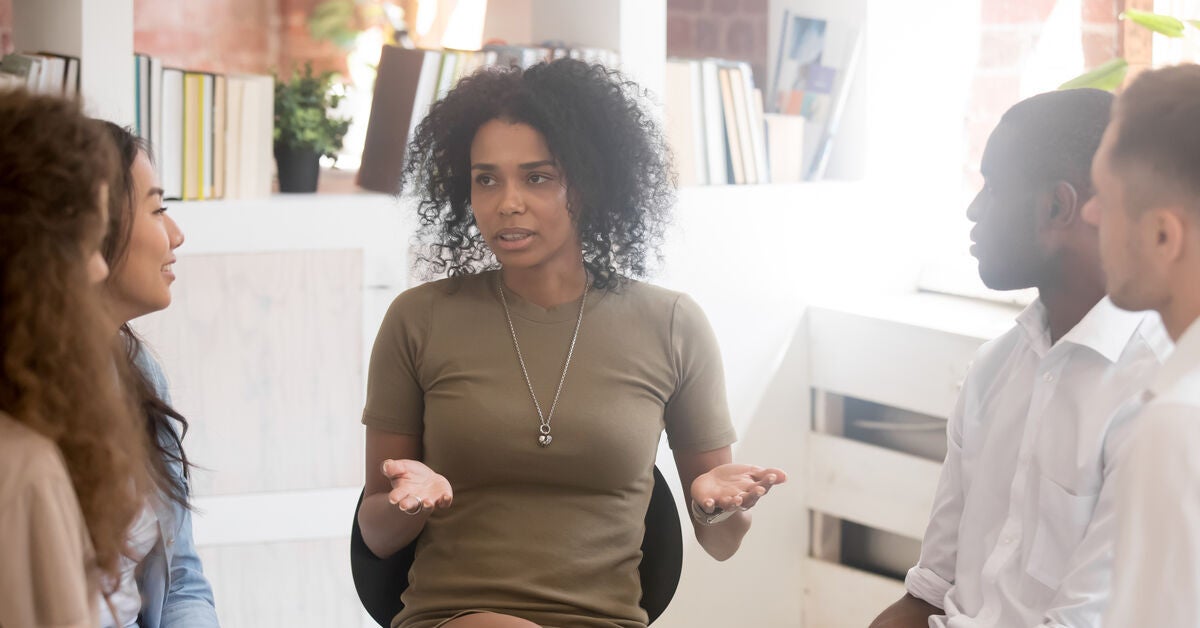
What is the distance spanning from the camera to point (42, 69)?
231 centimetres

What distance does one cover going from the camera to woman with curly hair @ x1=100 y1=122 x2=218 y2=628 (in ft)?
5.41

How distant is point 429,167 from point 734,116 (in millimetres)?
1123

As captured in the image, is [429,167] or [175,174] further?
[175,174]

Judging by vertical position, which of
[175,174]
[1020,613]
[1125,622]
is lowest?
[1020,613]

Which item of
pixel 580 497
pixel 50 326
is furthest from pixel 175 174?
pixel 50 326

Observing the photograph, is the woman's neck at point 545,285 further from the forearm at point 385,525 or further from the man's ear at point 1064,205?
the man's ear at point 1064,205

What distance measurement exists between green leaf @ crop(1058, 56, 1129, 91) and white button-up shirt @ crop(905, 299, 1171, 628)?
17.3 inches

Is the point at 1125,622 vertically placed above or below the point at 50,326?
below

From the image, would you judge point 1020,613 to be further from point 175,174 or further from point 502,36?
point 502,36

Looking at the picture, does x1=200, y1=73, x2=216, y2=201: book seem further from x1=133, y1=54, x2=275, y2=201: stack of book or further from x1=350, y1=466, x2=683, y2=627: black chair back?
x1=350, y1=466, x2=683, y2=627: black chair back

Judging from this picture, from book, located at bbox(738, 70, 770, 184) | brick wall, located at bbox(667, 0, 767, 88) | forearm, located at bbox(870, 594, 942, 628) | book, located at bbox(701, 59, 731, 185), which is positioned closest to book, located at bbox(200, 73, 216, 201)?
book, located at bbox(701, 59, 731, 185)

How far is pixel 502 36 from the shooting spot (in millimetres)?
3434

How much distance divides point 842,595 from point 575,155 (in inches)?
64.1

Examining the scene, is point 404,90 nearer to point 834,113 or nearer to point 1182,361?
A: point 834,113
